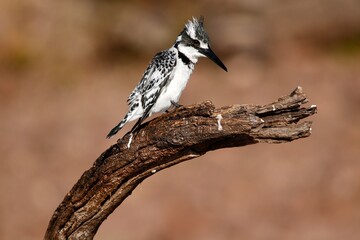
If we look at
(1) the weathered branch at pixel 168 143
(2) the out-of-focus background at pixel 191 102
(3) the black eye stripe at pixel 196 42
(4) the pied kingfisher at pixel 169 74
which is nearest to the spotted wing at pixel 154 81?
(4) the pied kingfisher at pixel 169 74

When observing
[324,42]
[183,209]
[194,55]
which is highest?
[324,42]

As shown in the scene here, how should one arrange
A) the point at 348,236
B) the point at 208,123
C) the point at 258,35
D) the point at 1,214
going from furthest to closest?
1. the point at 258,35
2. the point at 1,214
3. the point at 348,236
4. the point at 208,123

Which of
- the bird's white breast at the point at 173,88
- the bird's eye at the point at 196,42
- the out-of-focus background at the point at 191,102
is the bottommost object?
the bird's white breast at the point at 173,88

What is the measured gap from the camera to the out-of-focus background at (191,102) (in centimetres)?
898

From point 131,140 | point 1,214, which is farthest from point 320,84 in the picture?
point 131,140

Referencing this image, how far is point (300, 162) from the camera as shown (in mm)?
9438

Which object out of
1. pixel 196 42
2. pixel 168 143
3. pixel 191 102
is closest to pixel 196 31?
pixel 196 42

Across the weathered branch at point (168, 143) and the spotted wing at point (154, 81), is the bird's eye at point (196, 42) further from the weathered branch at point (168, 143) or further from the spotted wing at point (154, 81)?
Result: the weathered branch at point (168, 143)

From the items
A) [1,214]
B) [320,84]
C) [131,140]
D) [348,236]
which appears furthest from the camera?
[320,84]

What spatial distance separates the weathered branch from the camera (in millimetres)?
4387

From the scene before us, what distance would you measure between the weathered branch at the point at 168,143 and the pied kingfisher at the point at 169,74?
1.71 ft

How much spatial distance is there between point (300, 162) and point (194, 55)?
4195 millimetres

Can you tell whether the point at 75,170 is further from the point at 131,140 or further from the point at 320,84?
the point at 131,140

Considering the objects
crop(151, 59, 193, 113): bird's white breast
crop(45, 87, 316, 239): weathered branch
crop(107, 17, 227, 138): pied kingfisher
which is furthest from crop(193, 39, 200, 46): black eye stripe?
crop(45, 87, 316, 239): weathered branch
